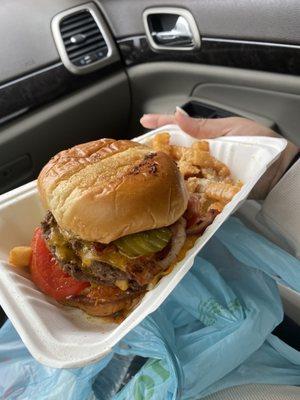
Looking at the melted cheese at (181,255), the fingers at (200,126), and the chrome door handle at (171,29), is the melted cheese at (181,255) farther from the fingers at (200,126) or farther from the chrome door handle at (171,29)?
the chrome door handle at (171,29)

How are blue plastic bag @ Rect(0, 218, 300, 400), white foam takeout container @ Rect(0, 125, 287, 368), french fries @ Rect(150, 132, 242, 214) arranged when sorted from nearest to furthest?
white foam takeout container @ Rect(0, 125, 287, 368), blue plastic bag @ Rect(0, 218, 300, 400), french fries @ Rect(150, 132, 242, 214)

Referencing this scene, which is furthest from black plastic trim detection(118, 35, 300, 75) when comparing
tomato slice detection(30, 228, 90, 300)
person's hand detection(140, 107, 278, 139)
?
tomato slice detection(30, 228, 90, 300)

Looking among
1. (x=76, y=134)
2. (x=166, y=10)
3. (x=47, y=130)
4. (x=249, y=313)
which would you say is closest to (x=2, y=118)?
(x=47, y=130)

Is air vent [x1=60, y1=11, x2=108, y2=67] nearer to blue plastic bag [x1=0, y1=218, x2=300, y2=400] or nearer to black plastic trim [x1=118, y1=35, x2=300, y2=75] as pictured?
black plastic trim [x1=118, y1=35, x2=300, y2=75]

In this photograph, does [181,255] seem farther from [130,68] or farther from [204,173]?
[130,68]

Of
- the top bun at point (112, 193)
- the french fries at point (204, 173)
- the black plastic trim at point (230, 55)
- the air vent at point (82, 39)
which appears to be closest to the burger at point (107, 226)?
the top bun at point (112, 193)

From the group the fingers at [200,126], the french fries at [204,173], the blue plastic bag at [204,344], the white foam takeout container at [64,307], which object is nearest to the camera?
the white foam takeout container at [64,307]
